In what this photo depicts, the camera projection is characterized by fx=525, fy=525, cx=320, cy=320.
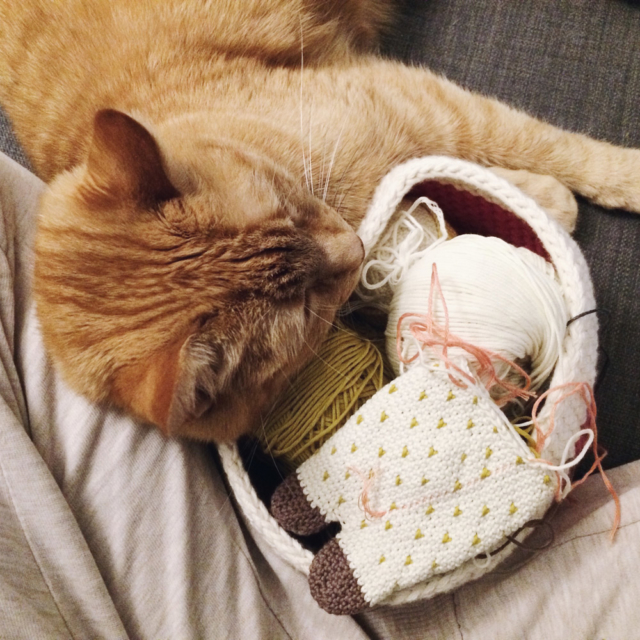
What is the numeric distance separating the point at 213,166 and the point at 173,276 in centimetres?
22

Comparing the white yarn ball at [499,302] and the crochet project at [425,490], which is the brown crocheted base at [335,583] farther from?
the white yarn ball at [499,302]

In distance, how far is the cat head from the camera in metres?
0.77

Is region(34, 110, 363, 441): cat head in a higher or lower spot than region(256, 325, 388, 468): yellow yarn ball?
higher

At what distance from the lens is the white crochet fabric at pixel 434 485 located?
756mm

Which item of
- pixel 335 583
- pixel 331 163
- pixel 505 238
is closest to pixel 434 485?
pixel 335 583

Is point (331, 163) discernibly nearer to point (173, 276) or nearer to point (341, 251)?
point (341, 251)

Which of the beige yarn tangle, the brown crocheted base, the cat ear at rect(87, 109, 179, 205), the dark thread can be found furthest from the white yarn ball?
the cat ear at rect(87, 109, 179, 205)

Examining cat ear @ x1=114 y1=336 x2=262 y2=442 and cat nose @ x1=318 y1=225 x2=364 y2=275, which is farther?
cat nose @ x1=318 y1=225 x2=364 y2=275

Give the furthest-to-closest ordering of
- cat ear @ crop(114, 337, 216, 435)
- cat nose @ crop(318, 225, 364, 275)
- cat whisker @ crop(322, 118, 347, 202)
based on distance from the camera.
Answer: cat whisker @ crop(322, 118, 347, 202), cat nose @ crop(318, 225, 364, 275), cat ear @ crop(114, 337, 216, 435)

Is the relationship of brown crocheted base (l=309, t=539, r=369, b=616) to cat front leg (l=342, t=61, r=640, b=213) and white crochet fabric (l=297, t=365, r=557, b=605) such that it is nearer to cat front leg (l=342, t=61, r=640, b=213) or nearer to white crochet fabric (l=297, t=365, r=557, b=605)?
white crochet fabric (l=297, t=365, r=557, b=605)

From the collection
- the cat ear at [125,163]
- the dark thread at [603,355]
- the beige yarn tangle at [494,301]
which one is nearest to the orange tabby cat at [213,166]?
the cat ear at [125,163]

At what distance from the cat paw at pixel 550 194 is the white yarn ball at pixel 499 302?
23 cm

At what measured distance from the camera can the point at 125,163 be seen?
746 mm

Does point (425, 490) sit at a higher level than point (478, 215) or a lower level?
lower
